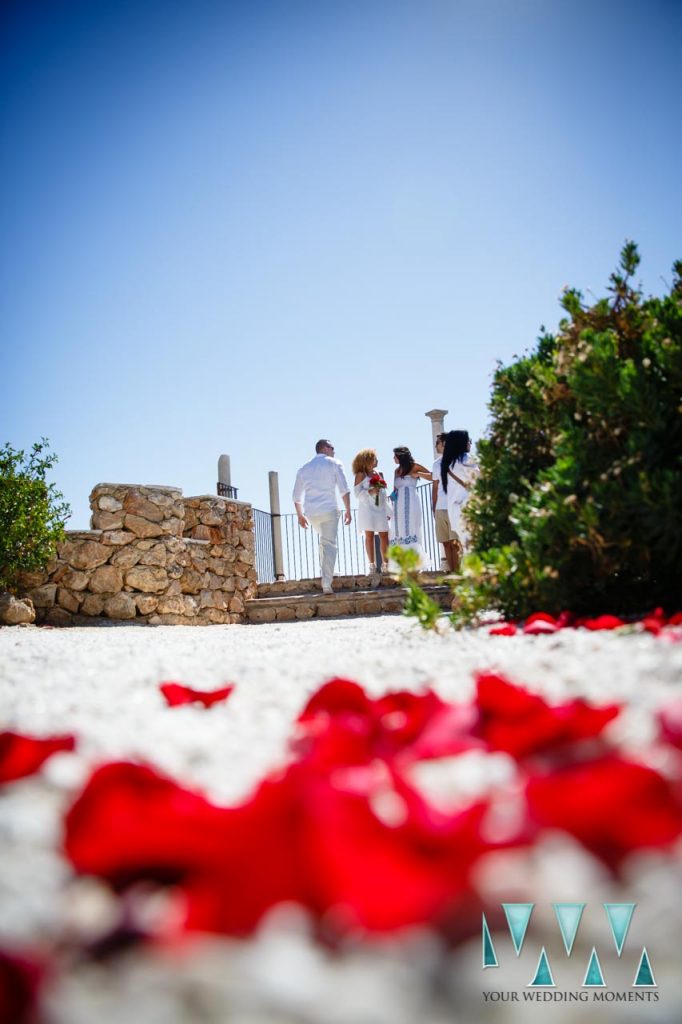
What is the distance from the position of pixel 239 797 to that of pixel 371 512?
999 centimetres

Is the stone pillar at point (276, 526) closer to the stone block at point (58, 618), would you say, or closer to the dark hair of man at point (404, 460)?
the dark hair of man at point (404, 460)

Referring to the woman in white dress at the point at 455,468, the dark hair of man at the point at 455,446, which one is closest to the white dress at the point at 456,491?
the woman in white dress at the point at 455,468

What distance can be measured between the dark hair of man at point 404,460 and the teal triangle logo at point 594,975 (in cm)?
1000

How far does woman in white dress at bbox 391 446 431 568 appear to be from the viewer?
34.9 feet

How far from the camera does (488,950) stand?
74 centimetres

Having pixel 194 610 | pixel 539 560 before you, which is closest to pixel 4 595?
pixel 194 610

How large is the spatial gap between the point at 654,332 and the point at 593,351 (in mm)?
372

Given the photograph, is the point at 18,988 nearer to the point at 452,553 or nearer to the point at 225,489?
the point at 452,553

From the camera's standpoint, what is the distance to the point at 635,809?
835 millimetres

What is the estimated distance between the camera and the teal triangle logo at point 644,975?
28.3 inches

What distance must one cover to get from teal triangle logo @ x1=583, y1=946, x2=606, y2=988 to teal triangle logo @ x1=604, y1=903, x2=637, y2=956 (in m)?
0.04

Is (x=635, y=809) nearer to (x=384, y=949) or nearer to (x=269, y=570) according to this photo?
(x=384, y=949)

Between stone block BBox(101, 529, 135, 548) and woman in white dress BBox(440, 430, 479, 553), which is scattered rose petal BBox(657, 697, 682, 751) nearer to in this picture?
woman in white dress BBox(440, 430, 479, 553)

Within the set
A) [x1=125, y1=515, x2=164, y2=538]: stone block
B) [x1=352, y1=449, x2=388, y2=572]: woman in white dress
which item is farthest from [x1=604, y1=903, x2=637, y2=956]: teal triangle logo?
[x1=352, y1=449, x2=388, y2=572]: woman in white dress
